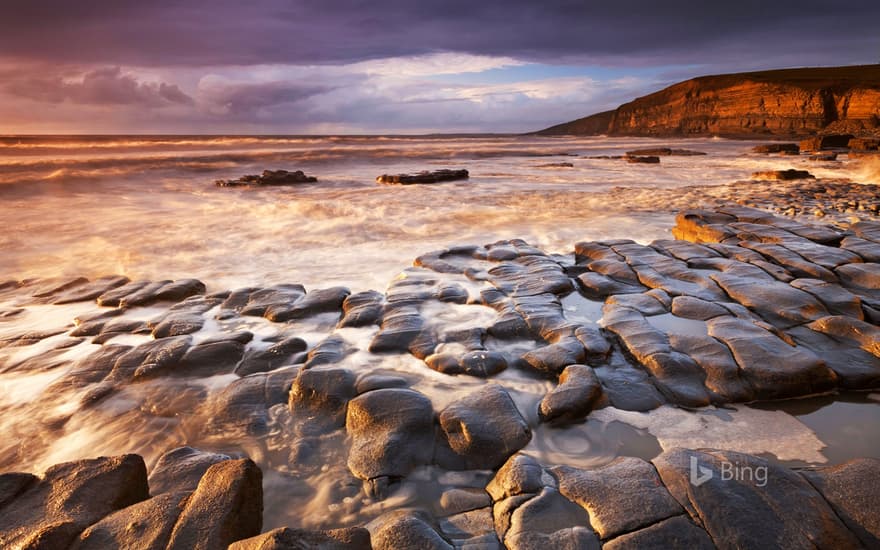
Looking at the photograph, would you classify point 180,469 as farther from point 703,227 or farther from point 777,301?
point 703,227

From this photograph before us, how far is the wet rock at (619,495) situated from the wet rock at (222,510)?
1368mm

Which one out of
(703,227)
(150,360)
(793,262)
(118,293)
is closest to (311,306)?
(150,360)

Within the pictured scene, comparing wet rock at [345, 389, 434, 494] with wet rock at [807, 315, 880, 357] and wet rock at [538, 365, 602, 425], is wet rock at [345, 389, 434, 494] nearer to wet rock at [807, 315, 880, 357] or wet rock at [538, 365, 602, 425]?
wet rock at [538, 365, 602, 425]

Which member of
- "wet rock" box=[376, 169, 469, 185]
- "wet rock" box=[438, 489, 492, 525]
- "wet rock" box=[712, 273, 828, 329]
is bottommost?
"wet rock" box=[438, 489, 492, 525]

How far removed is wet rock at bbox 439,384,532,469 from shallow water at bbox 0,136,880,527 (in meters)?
0.11

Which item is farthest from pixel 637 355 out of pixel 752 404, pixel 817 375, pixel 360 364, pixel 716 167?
pixel 716 167

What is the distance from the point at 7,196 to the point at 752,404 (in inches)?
746

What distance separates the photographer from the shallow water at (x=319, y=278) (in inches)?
98.7

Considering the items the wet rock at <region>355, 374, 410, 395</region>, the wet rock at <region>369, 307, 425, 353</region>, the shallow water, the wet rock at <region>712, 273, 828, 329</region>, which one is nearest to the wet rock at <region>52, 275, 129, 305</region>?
the shallow water

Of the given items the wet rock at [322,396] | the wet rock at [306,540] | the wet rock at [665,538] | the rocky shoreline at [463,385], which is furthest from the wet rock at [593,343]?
the wet rock at [306,540]

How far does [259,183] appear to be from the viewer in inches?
628

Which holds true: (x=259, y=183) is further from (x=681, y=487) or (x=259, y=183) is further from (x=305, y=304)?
(x=681, y=487)

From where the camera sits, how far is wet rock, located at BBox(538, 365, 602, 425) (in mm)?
2725

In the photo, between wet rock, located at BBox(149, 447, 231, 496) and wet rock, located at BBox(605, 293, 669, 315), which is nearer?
wet rock, located at BBox(149, 447, 231, 496)
